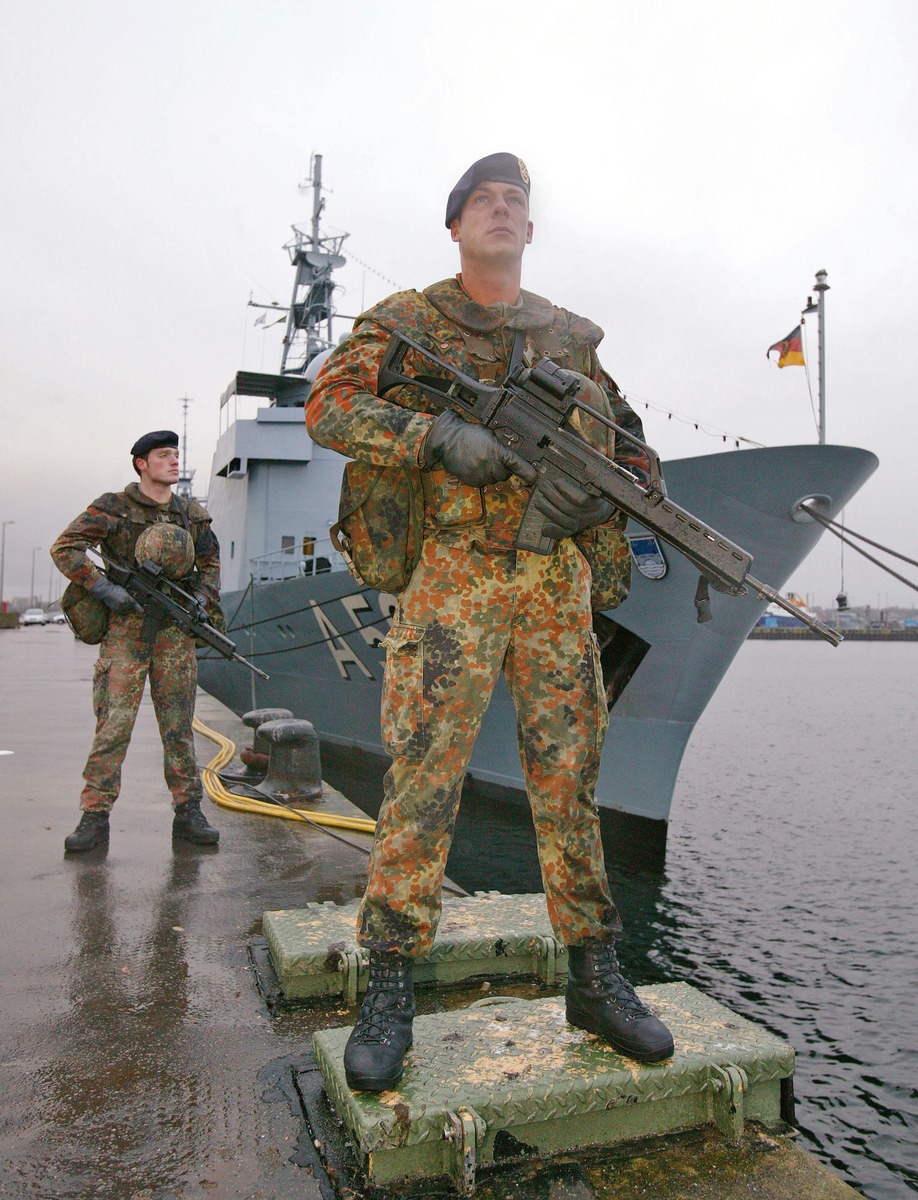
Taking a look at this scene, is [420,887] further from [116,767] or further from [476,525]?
[116,767]

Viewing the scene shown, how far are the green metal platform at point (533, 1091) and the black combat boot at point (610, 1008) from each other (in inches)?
1.0

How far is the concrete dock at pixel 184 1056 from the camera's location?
153 centimetres

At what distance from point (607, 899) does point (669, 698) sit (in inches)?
229

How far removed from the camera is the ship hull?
654cm

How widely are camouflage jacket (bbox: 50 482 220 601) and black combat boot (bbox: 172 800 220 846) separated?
95 centimetres

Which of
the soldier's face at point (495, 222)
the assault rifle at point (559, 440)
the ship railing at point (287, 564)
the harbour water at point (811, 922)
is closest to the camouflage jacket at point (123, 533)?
the assault rifle at point (559, 440)

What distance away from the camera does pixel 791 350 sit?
7.49m

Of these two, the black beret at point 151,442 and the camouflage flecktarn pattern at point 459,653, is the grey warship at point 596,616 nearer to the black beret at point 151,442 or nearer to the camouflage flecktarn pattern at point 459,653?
the camouflage flecktarn pattern at point 459,653

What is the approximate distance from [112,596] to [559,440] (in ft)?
7.90

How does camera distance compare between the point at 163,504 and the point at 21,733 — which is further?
the point at 21,733

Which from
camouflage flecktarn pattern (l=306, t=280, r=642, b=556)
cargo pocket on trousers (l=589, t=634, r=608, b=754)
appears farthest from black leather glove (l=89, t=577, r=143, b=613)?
cargo pocket on trousers (l=589, t=634, r=608, b=754)

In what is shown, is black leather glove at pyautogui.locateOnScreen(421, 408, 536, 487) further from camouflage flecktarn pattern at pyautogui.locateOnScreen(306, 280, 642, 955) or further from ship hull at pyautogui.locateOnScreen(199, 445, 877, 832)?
ship hull at pyautogui.locateOnScreen(199, 445, 877, 832)

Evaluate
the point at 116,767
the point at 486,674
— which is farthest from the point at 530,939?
the point at 116,767

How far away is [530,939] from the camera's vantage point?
240 centimetres
